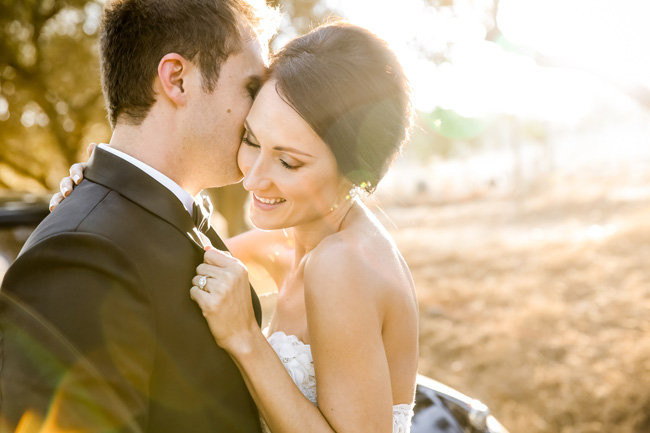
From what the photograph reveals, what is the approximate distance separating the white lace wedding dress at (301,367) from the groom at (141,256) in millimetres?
273

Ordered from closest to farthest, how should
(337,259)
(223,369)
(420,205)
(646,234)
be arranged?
(223,369)
(337,259)
(646,234)
(420,205)

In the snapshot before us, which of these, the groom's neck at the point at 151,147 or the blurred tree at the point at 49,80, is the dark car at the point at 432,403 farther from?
the blurred tree at the point at 49,80

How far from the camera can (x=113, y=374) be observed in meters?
1.40

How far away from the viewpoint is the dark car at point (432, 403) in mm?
2682

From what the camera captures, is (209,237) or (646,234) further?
(646,234)

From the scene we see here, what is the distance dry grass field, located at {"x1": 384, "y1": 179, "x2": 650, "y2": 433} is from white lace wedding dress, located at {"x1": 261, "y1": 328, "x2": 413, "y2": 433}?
3.36 meters

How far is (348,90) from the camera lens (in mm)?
2146

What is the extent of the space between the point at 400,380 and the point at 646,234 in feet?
33.2

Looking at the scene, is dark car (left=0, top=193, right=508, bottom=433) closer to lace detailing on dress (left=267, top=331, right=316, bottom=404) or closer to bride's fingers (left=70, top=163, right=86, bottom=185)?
lace detailing on dress (left=267, top=331, right=316, bottom=404)

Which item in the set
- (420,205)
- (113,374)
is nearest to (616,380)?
(113,374)

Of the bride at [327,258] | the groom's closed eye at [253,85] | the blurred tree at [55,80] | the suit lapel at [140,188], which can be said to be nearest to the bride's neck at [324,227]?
the bride at [327,258]

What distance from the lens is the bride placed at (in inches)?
73.9

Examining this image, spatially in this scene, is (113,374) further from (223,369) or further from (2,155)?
(2,155)

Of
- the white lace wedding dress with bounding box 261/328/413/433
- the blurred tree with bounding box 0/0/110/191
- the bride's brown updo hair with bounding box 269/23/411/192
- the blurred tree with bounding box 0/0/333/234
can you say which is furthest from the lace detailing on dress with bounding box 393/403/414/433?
the blurred tree with bounding box 0/0/110/191
